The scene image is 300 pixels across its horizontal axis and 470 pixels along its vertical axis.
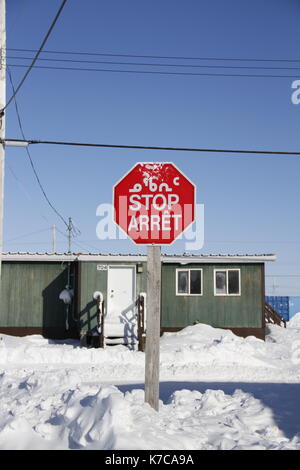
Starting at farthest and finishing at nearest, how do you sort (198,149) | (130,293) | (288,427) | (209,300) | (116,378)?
(209,300) → (130,293) → (116,378) → (198,149) → (288,427)

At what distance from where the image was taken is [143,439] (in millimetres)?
5453

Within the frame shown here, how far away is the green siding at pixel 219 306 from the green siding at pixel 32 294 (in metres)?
4.41

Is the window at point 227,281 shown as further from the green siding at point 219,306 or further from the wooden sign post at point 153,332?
the wooden sign post at point 153,332

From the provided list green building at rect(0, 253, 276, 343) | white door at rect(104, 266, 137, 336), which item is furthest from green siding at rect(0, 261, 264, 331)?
white door at rect(104, 266, 137, 336)

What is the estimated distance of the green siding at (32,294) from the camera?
21047mm

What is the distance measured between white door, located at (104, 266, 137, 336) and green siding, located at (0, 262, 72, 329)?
264cm

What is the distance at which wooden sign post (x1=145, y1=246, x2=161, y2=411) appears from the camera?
7207 mm

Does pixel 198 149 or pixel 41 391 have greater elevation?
pixel 198 149

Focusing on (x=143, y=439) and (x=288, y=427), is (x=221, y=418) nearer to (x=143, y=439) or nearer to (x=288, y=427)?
(x=288, y=427)

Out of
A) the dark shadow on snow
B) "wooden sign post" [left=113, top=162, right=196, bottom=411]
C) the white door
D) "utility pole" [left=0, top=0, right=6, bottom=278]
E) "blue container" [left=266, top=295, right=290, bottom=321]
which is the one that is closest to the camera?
"wooden sign post" [left=113, top=162, right=196, bottom=411]

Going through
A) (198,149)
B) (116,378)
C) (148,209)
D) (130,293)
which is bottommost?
(116,378)

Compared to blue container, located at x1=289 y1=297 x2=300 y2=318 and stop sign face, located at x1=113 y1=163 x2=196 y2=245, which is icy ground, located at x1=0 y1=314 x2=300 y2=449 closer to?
stop sign face, located at x1=113 y1=163 x2=196 y2=245
